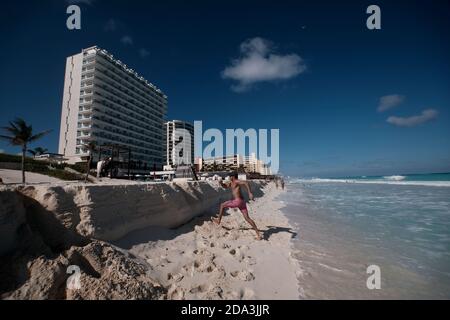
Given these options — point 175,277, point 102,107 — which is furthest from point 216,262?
point 102,107

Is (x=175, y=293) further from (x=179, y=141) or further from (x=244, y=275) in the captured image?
(x=179, y=141)

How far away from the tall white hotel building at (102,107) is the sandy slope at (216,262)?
54.7 metres

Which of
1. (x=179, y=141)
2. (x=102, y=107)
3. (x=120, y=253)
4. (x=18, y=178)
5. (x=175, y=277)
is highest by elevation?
(x=179, y=141)

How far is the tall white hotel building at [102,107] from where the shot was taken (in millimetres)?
53469

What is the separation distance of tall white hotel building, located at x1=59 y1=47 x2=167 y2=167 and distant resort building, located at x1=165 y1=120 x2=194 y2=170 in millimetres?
32791

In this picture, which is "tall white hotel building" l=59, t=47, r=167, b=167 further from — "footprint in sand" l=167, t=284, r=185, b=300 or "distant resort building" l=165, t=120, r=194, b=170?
"footprint in sand" l=167, t=284, r=185, b=300

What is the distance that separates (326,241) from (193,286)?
469cm

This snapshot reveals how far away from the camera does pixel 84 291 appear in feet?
9.55

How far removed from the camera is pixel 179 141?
11362cm

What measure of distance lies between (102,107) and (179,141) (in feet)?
188

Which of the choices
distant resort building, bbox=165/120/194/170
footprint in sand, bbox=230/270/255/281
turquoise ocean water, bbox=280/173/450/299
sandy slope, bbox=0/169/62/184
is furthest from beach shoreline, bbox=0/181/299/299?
distant resort building, bbox=165/120/194/170

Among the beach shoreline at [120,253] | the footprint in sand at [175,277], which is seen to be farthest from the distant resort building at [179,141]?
the footprint in sand at [175,277]

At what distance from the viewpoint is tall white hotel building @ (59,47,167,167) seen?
53.5 m
